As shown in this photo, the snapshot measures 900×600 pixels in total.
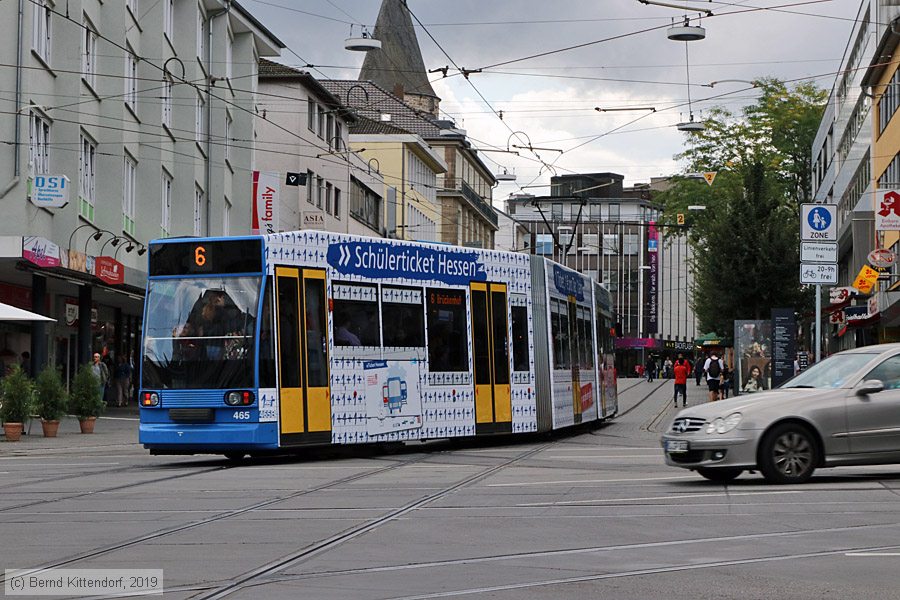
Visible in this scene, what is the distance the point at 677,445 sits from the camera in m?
16.0

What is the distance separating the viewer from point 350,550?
10.7 m

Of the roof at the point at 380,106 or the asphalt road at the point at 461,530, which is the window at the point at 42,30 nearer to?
the asphalt road at the point at 461,530

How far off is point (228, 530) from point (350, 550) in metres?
1.69

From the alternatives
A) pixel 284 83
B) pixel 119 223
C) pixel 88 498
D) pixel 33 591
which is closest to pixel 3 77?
pixel 119 223

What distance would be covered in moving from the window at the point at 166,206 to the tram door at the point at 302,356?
85.0 ft

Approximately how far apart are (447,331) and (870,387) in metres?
8.68

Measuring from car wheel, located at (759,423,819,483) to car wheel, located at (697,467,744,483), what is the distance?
1.98 feet

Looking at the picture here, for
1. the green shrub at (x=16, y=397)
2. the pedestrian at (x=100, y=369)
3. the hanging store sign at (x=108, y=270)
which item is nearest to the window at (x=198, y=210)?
the pedestrian at (x=100, y=369)

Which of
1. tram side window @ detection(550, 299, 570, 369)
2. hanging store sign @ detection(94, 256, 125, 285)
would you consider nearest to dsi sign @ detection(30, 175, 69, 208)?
hanging store sign @ detection(94, 256, 125, 285)

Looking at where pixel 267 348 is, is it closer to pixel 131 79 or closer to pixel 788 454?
pixel 788 454

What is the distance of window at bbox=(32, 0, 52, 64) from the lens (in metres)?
34.3

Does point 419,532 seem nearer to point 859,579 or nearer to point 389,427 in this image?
point 859,579

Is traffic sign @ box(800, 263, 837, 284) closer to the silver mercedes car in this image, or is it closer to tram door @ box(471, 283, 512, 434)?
tram door @ box(471, 283, 512, 434)

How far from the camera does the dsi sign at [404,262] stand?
2126 centimetres
